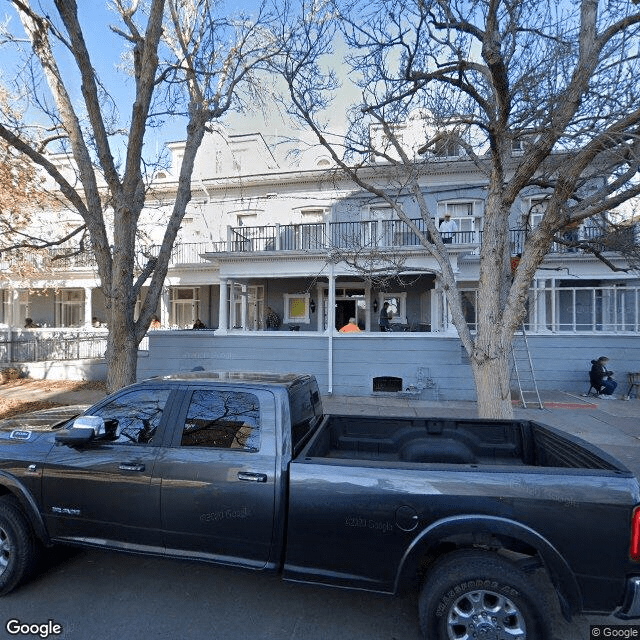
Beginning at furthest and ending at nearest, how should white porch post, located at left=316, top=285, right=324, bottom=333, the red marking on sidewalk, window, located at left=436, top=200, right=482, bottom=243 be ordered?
1. white porch post, located at left=316, top=285, right=324, bottom=333
2. window, located at left=436, top=200, right=482, bottom=243
3. the red marking on sidewalk

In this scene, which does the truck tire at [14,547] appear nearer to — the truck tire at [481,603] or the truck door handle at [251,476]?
the truck door handle at [251,476]

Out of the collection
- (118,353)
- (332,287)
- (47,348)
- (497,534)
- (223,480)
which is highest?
(332,287)

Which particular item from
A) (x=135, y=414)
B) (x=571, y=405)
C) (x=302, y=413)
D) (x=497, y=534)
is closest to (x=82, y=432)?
(x=135, y=414)

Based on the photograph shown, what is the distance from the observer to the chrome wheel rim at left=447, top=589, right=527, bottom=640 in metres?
2.28

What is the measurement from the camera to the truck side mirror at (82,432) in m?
2.85

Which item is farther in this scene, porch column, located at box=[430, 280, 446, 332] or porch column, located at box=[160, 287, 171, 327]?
porch column, located at box=[160, 287, 171, 327]

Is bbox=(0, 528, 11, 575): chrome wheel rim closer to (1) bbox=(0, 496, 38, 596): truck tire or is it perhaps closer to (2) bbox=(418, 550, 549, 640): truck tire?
(1) bbox=(0, 496, 38, 596): truck tire

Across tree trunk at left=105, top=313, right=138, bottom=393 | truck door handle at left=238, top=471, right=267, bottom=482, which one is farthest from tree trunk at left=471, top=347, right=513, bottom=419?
tree trunk at left=105, top=313, right=138, bottom=393

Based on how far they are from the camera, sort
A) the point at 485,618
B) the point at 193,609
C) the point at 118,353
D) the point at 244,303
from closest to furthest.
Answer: the point at 485,618 → the point at 193,609 → the point at 118,353 → the point at 244,303

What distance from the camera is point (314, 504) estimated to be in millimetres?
2533

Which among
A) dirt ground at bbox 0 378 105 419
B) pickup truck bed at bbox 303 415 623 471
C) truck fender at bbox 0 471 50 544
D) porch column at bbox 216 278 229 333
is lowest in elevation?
dirt ground at bbox 0 378 105 419

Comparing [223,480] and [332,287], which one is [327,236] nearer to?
[332,287]

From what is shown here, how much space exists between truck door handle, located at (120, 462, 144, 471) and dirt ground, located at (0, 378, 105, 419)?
7774mm

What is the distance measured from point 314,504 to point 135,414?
164cm
